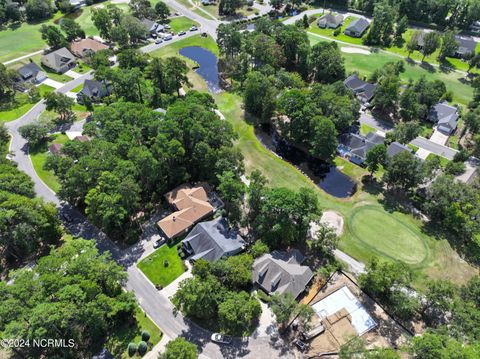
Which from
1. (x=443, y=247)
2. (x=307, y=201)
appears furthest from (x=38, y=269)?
(x=443, y=247)

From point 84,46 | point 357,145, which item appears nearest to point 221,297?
point 357,145

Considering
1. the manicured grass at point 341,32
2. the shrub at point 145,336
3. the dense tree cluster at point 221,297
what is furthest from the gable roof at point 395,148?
the manicured grass at point 341,32

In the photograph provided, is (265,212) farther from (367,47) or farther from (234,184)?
(367,47)

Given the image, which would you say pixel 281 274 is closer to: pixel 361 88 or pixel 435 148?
pixel 435 148

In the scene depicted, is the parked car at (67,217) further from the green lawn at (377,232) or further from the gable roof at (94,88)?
the gable roof at (94,88)

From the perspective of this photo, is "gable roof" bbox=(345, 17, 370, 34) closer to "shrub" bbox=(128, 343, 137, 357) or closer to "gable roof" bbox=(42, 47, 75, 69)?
"gable roof" bbox=(42, 47, 75, 69)

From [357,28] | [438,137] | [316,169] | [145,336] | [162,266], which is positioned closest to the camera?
[145,336]
